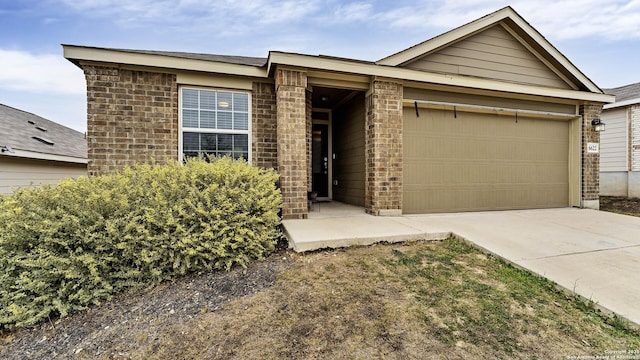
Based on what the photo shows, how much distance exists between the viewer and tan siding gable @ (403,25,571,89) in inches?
237

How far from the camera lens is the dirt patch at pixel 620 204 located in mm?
7742

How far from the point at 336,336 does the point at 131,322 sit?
1854 millimetres

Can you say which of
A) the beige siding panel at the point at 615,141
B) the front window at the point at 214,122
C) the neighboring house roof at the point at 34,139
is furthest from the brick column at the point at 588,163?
the neighboring house roof at the point at 34,139

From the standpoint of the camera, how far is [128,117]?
488cm

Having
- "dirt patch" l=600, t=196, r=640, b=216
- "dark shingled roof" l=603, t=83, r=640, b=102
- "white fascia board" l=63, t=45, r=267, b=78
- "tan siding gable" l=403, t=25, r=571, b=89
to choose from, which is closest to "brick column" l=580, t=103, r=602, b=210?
"tan siding gable" l=403, t=25, r=571, b=89

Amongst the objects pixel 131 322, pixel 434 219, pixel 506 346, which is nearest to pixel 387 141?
pixel 434 219

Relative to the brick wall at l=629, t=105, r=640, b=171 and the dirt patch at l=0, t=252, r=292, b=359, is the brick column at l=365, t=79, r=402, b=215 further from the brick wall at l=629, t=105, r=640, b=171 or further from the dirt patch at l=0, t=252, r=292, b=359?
the brick wall at l=629, t=105, r=640, b=171

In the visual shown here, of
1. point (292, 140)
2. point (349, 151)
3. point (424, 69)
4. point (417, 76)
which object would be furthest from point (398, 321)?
point (424, 69)

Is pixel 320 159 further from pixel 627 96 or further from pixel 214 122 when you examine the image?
pixel 627 96

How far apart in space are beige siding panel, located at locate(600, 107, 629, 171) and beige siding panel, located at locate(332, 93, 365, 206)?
34.6 ft

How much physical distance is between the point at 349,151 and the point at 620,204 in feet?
30.1

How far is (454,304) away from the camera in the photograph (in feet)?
7.80

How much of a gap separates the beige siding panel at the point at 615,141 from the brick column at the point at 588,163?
16.3ft

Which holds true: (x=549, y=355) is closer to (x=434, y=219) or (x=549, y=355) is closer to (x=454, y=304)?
(x=454, y=304)
